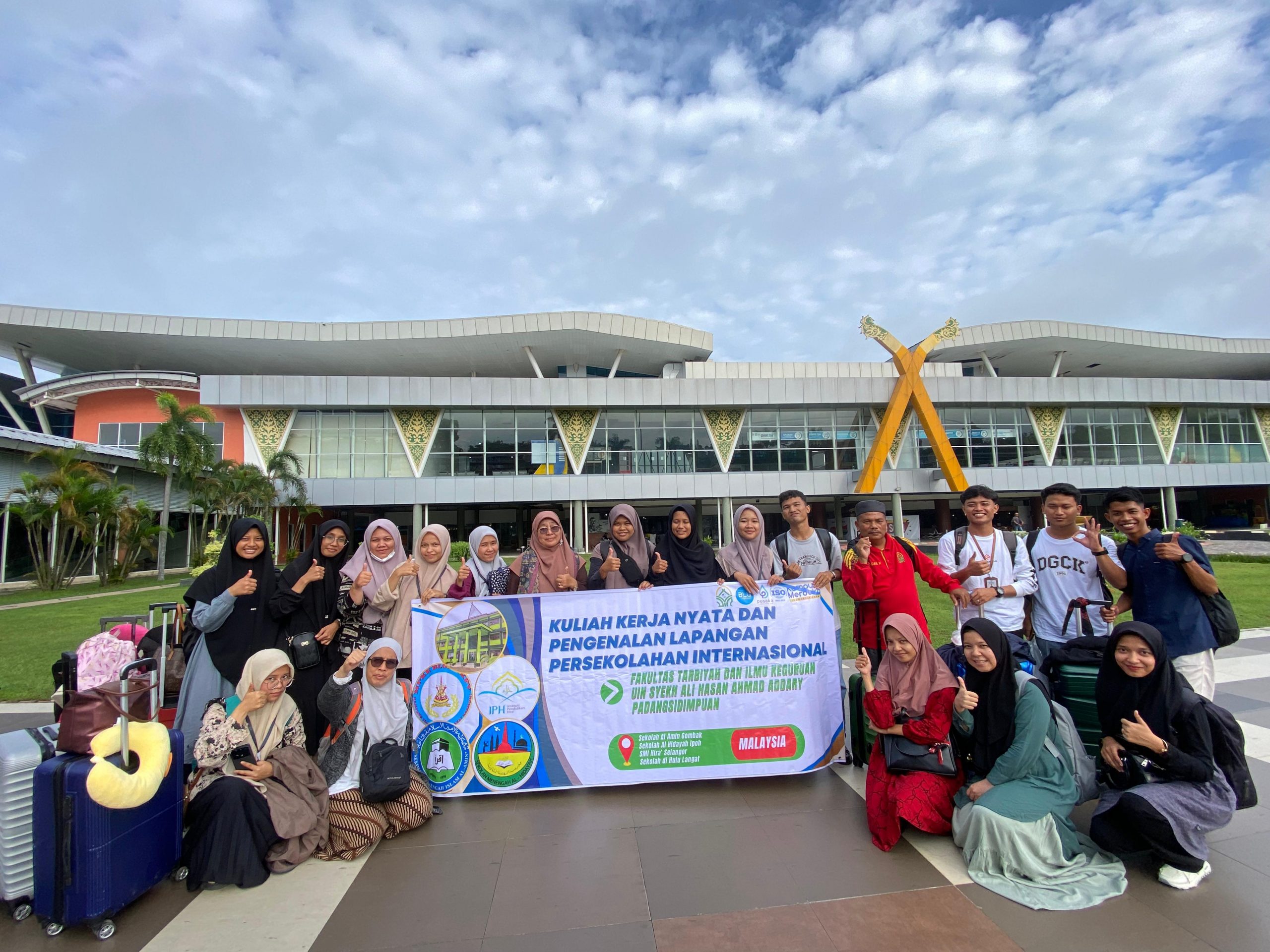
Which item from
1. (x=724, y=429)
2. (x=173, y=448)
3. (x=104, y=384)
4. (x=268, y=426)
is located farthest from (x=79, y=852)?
(x=104, y=384)

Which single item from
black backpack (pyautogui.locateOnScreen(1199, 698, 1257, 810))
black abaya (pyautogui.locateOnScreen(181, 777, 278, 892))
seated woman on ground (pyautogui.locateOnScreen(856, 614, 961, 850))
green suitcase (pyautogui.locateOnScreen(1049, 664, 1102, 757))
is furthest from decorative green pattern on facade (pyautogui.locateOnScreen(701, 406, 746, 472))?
black abaya (pyautogui.locateOnScreen(181, 777, 278, 892))

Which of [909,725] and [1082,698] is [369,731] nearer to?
[909,725]

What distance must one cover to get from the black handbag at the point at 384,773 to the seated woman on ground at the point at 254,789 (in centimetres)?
21

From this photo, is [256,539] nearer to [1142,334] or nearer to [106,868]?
[106,868]

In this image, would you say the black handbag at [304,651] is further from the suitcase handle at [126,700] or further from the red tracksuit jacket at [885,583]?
the red tracksuit jacket at [885,583]

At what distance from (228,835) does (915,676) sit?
3227mm

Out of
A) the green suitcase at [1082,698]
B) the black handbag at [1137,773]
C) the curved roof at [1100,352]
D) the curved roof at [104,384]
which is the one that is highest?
the curved roof at [1100,352]

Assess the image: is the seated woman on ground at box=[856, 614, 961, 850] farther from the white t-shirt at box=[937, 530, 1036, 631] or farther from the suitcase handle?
the suitcase handle

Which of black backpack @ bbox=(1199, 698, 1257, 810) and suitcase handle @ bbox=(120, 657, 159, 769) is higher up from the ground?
suitcase handle @ bbox=(120, 657, 159, 769)

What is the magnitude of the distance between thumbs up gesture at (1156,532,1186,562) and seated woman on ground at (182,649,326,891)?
4.38m

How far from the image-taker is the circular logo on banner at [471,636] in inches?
147

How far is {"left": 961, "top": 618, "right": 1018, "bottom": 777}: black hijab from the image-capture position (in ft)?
9.37

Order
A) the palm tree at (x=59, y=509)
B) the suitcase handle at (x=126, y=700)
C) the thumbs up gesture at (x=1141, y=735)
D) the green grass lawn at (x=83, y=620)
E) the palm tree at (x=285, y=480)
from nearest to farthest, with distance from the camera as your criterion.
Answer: the suitcase handle at (x=126, y=700)
the thumbs up gesture at (x=1141, y=735)
the green grass lawn at (x=83, y=620)
the palm tree at (x=59, y=509)
the palm tree at (x=285, y=480)

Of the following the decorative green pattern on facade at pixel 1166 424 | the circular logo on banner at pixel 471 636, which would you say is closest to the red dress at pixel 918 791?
the circular logo on banner at pixel 471 636
